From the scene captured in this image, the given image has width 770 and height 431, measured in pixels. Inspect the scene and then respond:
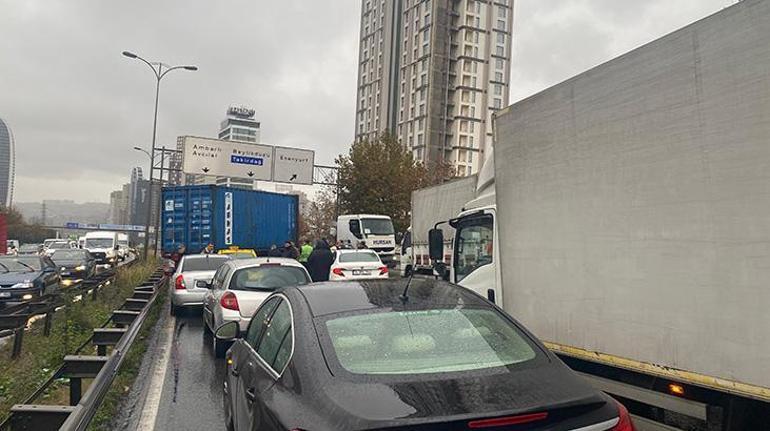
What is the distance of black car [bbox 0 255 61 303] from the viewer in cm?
1402

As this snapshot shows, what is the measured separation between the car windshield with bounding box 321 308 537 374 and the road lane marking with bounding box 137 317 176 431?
10.9 ft

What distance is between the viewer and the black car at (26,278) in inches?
552

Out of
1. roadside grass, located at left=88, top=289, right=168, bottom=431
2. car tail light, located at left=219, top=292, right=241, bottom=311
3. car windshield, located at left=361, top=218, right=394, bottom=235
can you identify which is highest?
car windshield, located at left=361, top=218, right=394, bottom=235

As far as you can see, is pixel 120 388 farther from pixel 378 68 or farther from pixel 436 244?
pixel 378 68

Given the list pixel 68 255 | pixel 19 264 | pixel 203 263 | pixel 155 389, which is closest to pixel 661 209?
pixel 155 389

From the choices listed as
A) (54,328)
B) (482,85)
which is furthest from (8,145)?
(54,328)

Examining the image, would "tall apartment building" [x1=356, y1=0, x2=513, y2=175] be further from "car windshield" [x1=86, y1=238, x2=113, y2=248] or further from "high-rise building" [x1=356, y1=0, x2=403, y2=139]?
"car windshield" [x1=86, y1=238, x2=113, y2=248]

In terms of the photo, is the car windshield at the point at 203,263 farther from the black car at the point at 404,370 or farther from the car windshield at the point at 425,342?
the car windshield at the point at 425,342

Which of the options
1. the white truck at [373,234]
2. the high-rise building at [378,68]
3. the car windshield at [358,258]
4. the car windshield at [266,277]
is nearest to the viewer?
the car windshield at [266,277]

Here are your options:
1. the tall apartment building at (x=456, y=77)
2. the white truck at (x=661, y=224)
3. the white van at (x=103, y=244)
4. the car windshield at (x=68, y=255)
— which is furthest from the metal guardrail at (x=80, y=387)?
the tall apartment building at (x=456, y=77)

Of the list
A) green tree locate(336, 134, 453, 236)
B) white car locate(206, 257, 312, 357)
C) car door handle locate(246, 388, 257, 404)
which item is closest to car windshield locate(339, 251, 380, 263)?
white car locate(206, 257, 312, 357)

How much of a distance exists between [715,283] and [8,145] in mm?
138257

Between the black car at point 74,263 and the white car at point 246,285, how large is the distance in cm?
1590

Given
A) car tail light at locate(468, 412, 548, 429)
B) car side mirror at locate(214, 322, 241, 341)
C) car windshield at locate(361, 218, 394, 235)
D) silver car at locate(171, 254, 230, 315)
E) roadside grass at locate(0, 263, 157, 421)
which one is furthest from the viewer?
car windshield at locate(361, 218, 394, 235)
